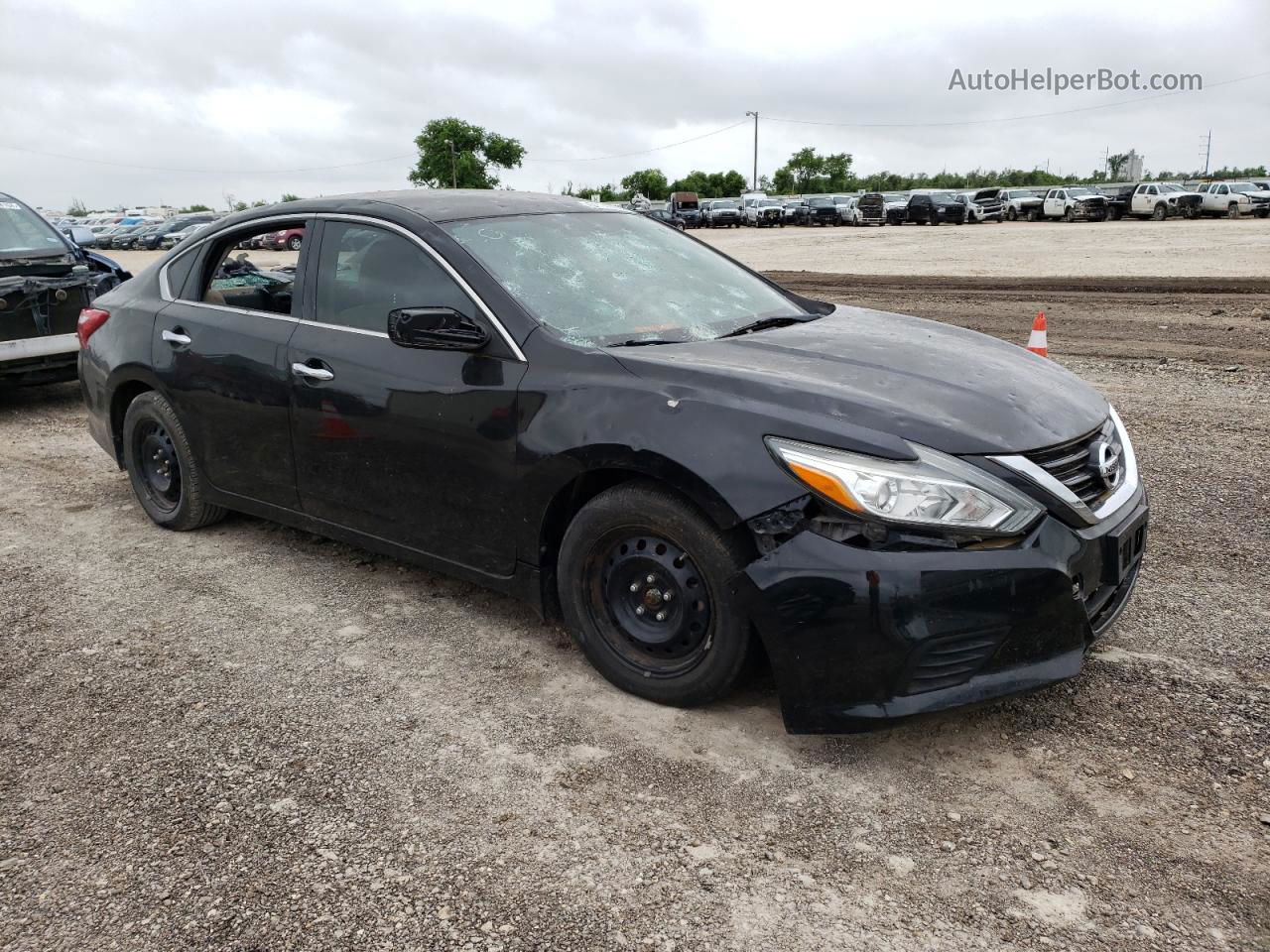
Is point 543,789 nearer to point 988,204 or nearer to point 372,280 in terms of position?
point 372,280

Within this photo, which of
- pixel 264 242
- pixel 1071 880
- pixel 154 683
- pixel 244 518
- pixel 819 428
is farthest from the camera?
pixel 244 518

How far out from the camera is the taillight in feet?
18.0

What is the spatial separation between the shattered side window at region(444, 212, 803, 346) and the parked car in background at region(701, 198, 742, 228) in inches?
2057

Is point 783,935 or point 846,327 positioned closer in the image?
point 783,935

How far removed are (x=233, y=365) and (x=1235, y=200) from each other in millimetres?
41504

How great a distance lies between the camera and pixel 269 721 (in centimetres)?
342

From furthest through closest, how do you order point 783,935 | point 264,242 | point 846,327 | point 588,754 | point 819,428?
point 264,242 < point 846,327 < point 588,754 < point 819,428 < point 783,935

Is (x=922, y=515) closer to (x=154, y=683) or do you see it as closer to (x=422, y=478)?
(x=422, y=478)

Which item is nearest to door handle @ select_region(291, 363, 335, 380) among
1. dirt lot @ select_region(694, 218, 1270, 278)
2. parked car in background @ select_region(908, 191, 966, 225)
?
dirt lot @ select_region(694, 218, 1270, 278)

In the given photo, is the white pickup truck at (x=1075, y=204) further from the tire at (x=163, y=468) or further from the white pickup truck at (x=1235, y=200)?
the tire at (x=163, y=468)

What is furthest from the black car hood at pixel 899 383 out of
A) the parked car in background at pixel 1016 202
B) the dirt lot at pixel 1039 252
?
the parked car in background at pixel 1016 202

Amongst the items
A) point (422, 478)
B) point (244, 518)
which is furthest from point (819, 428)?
point (244, 518)

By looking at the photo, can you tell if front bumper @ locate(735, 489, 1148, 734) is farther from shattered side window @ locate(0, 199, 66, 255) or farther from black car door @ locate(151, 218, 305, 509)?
shattered side window @ locate(0, 199, 66, 255)

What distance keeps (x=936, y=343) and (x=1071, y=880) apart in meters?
2.00
